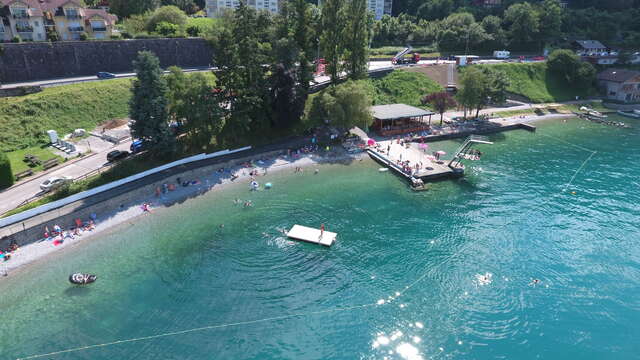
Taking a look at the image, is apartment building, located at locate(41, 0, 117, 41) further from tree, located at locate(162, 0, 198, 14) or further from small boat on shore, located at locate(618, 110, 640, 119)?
small boat on shore, located at locate(618, 110, 640, 119)

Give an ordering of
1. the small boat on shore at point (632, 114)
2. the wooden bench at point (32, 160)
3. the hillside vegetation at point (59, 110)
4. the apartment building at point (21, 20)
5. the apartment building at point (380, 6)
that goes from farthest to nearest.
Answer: the apartment building at point (380, 6) < the small boat on shore at point (632, 114) < the apartment building at point (21, 20) < the hillside vegetation at point (59, 110) < the wooden bench at point (32, 160)

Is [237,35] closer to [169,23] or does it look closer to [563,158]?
[169,23]

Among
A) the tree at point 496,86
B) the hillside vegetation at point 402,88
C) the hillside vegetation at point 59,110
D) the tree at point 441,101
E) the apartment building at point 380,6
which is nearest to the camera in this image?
the hillside vegetation at point 59,110

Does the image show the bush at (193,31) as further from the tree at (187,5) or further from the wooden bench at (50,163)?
the tree at (187,5)

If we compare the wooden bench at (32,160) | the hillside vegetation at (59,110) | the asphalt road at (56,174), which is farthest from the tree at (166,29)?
the wooden bench at (32,160)

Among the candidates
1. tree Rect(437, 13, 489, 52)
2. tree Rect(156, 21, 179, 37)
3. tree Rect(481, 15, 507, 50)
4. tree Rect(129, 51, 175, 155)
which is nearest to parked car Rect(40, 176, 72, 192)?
tree Rect(129, 51, 175, 155)
